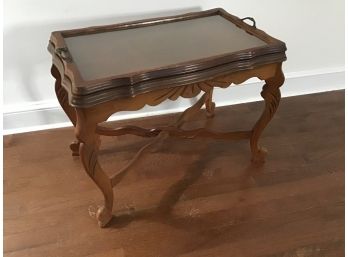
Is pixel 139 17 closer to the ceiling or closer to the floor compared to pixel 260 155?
closer to the ceiling

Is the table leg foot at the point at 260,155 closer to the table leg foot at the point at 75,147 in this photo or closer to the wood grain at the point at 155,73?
the wood grain at the point at 155,73

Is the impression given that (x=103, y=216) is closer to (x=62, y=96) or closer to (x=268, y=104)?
(x=62, y=96)

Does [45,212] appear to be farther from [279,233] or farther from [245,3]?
[245,3]

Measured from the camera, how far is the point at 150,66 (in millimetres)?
1102

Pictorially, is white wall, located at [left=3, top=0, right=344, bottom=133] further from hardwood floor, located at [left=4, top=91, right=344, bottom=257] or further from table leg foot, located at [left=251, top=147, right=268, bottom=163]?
table leg foot, located at [left=251, top=147, right=268, bottom=163]

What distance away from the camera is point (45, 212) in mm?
1351

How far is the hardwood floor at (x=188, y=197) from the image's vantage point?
4.08 ft

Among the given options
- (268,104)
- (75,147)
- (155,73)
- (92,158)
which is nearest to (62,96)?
(75,147)

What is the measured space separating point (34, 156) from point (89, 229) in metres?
0.47

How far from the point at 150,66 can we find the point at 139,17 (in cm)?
55

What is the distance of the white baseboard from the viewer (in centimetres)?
166

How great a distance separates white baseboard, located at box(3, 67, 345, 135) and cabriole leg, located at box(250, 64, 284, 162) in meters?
0.43

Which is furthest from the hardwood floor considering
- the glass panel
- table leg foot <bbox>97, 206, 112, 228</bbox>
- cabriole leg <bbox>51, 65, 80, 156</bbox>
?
the glass panel

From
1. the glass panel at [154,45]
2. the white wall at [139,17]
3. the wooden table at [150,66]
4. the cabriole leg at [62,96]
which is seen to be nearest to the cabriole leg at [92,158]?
the wooden table at [150,66]
